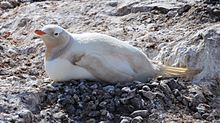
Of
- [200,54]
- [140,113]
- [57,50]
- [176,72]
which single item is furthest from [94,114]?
[200,54]

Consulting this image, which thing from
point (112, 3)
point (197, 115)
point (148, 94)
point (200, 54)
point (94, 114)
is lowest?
point (197, 115)

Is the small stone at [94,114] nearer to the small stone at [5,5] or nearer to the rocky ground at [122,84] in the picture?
the rocky ground at [122,84]

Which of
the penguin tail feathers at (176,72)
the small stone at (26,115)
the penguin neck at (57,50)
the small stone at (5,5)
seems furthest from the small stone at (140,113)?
the small stone at (5,5)

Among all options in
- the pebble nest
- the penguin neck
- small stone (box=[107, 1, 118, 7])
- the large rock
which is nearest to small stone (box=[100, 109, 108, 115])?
the pebble nest

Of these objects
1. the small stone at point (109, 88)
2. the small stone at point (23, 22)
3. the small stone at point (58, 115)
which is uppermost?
the small stone at point (23, 22)

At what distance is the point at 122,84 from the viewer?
630 centimetres

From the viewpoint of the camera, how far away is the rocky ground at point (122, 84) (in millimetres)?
5934

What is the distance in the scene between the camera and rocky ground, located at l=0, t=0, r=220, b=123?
5934 mm

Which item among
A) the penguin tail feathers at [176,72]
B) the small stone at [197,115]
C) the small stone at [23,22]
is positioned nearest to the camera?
the small stone at [197,115]

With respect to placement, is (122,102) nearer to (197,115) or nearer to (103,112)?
(103,112)

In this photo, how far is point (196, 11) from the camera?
788 centimetres

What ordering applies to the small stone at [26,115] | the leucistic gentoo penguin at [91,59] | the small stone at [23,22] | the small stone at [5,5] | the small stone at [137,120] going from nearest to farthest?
the small stone at [26,115] → the small stone at [137,120] → the leucistic gentoo penguin at [91,59] → the small stone at [23,22] → the small stone at [5,5]

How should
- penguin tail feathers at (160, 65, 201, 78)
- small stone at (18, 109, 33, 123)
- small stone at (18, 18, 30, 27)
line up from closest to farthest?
small stone at (18, 109, 33, 123) < penguin tail feathers at (160, 65, 201, 78) < small stone at (18, 18, 30, 27)

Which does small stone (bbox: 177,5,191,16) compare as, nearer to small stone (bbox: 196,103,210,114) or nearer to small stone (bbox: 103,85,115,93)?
small stone (bbox: 196,103,210,114)
